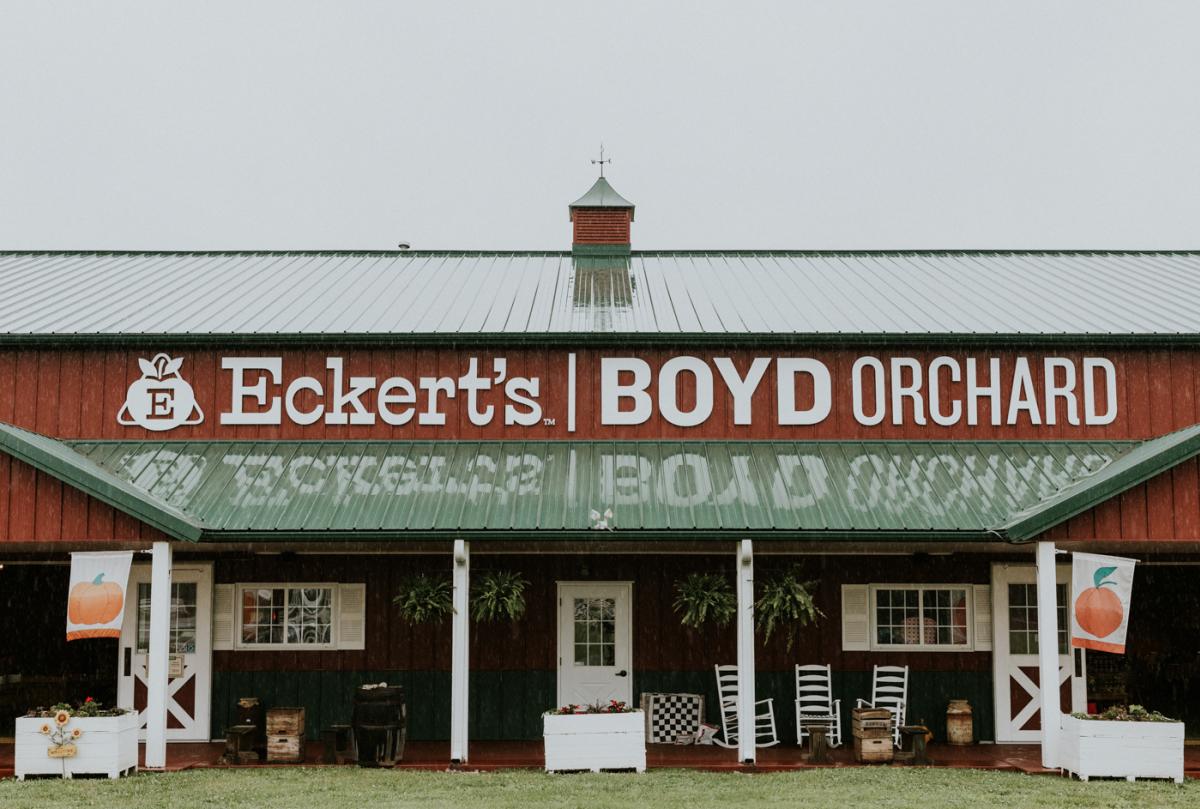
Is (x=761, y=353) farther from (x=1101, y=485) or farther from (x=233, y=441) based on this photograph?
(x=233, y=441)

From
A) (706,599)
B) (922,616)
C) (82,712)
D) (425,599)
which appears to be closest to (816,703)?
(922,616)

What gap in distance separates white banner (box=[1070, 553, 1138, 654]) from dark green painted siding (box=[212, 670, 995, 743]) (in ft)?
10.4

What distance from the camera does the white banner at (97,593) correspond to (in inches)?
563

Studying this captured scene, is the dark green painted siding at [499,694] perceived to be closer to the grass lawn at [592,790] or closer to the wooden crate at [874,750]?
the wooden crate at [874,750]

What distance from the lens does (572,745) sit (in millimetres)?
14461

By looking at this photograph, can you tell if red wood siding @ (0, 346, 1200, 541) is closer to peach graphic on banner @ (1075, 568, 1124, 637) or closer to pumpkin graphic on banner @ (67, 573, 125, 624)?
pumpkin graphic on banner @ (67, 573, 125, 624)

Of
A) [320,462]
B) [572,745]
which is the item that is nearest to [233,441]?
[320,462]

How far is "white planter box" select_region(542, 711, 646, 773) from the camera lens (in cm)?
1444

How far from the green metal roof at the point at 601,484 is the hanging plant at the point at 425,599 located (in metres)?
0.87

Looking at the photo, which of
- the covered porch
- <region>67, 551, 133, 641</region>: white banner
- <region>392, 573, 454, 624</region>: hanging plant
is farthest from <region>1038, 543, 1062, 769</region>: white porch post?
<region>67, 551, 133, 641</region>: white banner

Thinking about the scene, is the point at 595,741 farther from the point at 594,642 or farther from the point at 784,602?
the point at 594,642

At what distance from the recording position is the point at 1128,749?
13906mm

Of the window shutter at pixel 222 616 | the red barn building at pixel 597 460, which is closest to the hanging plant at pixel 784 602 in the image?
the red barn building at pixel 597 460

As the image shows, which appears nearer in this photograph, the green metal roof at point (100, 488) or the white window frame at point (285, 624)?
the green metal roof at point (100, 488)
